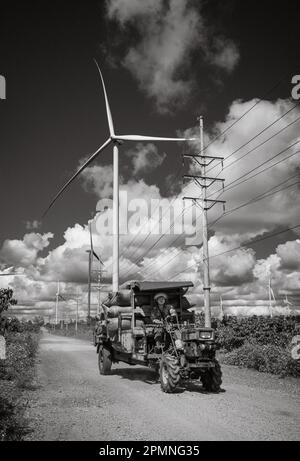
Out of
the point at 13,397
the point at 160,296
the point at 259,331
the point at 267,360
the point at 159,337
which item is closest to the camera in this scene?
the point at 13,397

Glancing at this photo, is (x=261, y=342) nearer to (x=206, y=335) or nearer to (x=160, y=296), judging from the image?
(x=160, y=296)

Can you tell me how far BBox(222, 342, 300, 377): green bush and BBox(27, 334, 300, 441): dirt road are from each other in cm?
93

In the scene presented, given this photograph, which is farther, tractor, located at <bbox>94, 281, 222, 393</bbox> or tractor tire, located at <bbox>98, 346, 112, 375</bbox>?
tractor tire, located at <bbox>98, 346, 112, 375</bbox>

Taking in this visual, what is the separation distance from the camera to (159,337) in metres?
13.6

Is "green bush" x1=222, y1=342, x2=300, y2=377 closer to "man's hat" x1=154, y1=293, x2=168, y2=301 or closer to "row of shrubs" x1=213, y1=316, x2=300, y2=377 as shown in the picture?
"row of shrubs" x1=213, y1=316, x2=300, y2=377

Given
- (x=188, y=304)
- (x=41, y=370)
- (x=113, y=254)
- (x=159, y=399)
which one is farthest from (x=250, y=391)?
(x=113, y=254)

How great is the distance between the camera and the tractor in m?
12.2

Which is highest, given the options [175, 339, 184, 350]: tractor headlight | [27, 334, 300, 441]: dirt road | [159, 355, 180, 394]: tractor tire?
[175, 339, 184, 350]: tractor headlight

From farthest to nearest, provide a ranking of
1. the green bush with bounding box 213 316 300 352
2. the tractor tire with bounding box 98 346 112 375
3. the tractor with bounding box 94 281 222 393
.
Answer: the green bush with bounding box 213 316 300 352 < the tractor tire with bounding box 98 346 112 375 < the tractor with bounding box 94 281 222 393

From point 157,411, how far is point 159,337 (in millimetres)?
4379

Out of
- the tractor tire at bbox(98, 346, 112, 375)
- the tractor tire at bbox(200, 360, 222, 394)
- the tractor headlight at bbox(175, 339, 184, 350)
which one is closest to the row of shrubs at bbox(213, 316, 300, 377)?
the tractor tire at bbox(200, 360, 222, 394)

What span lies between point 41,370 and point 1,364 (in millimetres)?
→ 2131

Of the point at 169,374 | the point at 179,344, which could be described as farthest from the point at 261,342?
the point at 169,374

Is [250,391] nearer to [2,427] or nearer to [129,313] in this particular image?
[129,313]
